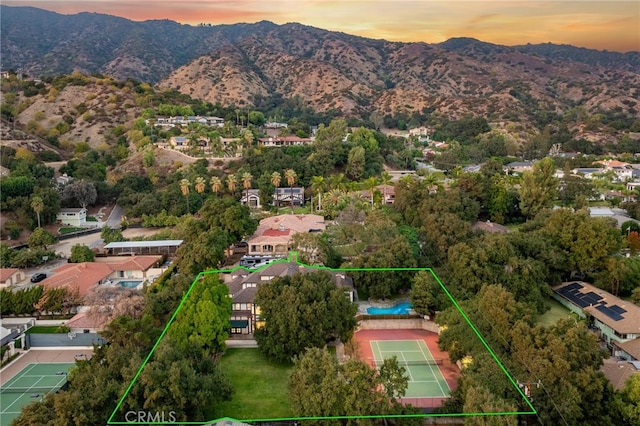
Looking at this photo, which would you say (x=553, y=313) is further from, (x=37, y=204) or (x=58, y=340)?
(x=37, y=204)

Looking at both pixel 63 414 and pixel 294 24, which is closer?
pixel 63 414

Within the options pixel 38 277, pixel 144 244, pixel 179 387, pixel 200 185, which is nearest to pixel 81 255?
pixel 38 277

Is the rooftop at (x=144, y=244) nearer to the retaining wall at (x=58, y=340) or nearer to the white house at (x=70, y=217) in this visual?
the white house at (x=70, y=217)

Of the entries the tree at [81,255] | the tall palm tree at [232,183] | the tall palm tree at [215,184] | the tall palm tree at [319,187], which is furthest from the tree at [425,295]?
the tall palm tree at [215,184]

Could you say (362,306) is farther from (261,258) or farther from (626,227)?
(626,227)

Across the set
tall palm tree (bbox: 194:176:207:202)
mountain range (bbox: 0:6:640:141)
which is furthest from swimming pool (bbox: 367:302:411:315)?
mountain range (bbox: 0:6:640:141)

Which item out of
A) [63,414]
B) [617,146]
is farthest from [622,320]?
[617,146]
